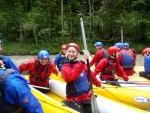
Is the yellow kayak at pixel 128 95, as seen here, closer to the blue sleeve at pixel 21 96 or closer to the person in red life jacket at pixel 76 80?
the person in red life jacket at pixel 76 80

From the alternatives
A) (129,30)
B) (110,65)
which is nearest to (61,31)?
(129,30)

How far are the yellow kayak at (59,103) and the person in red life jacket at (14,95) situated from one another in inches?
56.8

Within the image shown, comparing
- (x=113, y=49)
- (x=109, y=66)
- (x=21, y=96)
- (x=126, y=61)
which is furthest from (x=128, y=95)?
(x=21, y=96)

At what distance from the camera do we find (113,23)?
1677 cm

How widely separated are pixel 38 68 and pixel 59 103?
1.20 meters

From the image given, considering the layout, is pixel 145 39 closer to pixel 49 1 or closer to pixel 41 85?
pixel 49 1

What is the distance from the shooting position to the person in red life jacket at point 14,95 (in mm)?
1793

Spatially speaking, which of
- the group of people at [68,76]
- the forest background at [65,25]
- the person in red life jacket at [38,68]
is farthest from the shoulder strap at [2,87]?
the forest background at [65,25]

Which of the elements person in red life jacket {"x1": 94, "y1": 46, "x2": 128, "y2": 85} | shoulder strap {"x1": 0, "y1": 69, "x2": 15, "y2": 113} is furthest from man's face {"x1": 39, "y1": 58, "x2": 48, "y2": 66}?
shoulder strap {"x1": 0, "y1": 69, "x2": 15, "y2": 113}

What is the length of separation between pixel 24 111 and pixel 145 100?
3.55 meters

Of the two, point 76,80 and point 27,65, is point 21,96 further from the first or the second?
point 27,65

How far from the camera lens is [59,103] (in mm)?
3592

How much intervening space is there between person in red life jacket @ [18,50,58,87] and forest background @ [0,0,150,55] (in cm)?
1156

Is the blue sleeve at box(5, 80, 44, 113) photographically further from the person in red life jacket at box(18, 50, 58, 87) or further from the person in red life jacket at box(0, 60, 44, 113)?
the person in red life jacket at box(18, 50, 58, 87)
